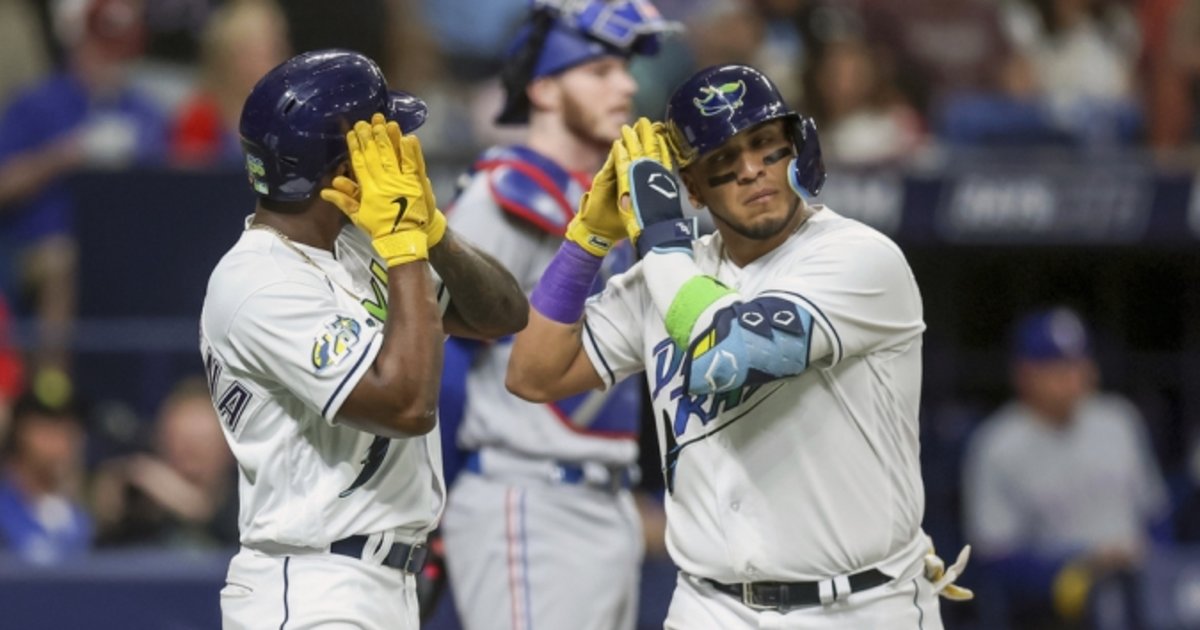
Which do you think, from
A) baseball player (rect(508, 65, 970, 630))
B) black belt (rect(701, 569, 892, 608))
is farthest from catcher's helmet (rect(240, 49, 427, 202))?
black belt (rect(701, 569, 892, 608))

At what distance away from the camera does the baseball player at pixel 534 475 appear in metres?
4.91

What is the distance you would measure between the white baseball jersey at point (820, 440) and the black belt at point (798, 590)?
2 centimetres

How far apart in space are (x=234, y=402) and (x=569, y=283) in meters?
0.86

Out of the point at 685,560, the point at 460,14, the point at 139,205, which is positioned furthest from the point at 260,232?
the point at 460,14

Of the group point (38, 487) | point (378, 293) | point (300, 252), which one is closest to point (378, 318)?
point (378, 293)

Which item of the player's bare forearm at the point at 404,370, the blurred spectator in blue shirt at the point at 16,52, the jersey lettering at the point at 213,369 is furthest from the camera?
the blurred spectator in blue shirt at the point at 16,52

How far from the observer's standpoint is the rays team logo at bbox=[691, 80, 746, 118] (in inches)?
155

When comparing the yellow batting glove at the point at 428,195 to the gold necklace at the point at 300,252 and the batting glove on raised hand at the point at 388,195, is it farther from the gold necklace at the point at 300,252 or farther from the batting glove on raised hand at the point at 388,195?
the gold necklace at the point at 300,252

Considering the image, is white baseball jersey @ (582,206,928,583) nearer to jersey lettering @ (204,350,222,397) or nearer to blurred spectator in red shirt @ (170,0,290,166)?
jersey lettering @ (204,350,222,397)

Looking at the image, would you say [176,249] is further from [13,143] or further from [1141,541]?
[1141,541]

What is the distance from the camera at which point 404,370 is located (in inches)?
140

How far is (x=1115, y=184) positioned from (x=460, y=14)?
3113 mm

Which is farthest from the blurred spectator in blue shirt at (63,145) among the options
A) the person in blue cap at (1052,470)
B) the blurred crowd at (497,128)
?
the person in blue cap at (1052,470)

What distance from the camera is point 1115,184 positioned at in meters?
7.64
